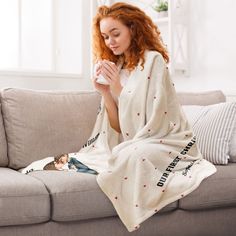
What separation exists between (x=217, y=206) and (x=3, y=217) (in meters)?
0.92

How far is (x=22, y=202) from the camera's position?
5.96ft

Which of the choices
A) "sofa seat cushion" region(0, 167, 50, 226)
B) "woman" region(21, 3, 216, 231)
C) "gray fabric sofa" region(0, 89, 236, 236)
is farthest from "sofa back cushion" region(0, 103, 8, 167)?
"sofa seat cushion" region(0, 167, 50, 226)

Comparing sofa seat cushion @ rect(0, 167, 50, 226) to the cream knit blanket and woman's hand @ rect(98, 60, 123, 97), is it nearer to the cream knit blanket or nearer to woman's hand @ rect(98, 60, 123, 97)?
the cream knit blanket

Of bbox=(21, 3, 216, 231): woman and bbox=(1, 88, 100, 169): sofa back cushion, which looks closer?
bbox=(21, 3, 216, 231): woman

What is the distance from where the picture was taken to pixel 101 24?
2.35 meters

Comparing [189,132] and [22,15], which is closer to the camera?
[189,132]

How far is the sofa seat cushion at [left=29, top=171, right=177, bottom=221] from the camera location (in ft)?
6.15

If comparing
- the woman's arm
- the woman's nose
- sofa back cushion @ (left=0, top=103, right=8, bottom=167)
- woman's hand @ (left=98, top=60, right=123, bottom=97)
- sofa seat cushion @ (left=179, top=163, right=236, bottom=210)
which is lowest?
sofa seat cushion @ (left=179, top=163, right=236, bottom=210)

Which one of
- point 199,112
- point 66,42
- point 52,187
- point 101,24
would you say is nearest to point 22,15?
point 66,42

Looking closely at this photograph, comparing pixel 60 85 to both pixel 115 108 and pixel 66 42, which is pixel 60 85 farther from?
pixel 115 108

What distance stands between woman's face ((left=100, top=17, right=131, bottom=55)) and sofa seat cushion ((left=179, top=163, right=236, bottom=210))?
0.72 m

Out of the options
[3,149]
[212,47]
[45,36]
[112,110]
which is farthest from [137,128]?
[45,36]

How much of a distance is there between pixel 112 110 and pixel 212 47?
118 centimetres

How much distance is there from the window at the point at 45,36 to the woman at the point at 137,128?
1.23 meters
